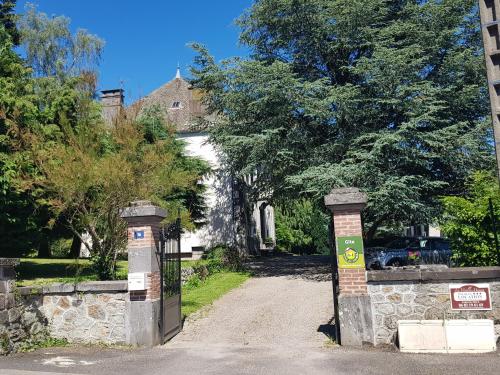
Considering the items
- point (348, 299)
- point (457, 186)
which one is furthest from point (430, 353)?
point (457, 186)

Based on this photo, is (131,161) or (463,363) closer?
(463,363)

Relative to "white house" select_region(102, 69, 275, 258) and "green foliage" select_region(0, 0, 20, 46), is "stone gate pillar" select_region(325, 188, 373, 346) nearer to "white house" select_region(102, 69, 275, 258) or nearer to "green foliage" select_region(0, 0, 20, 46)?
"white house" select_region(102, 69, 275, 258)

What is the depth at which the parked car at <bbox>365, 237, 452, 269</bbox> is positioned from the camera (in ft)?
54.1

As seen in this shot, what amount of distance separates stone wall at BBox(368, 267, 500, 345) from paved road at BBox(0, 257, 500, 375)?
560 mm

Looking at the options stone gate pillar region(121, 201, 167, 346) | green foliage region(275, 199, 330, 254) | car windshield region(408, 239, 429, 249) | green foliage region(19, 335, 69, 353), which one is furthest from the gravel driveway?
green foliage region(275, 199, 330, 254)

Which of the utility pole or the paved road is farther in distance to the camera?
the paved road

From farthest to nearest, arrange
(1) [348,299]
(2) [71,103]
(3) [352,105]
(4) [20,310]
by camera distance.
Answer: (2) [71,103] < (3) [352,105] < (4) [20,310] < (1) [348,299]

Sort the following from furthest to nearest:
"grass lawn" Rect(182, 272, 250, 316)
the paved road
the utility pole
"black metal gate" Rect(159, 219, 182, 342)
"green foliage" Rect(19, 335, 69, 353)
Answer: "grass lawn" Rect(182, 272, 250, 316)
"black metal gate" Rect(159, 219, 182, 342)
"green foliage" Rect(19, 335, 69, 353)
the paved road
the utility pole

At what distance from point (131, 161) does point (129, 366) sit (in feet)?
18.2

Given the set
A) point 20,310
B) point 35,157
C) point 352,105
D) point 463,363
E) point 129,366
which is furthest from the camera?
point 352,105

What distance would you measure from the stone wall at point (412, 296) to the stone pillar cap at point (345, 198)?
1.30m

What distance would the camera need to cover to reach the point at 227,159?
1850cm

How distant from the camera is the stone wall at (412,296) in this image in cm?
763

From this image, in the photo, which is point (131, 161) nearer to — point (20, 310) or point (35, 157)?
point (35, 157)
